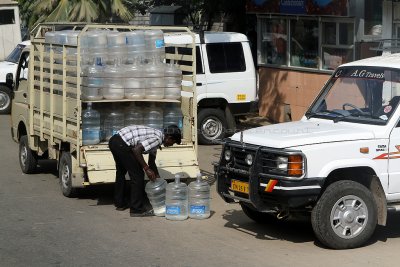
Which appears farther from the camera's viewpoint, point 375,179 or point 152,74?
point 152,74

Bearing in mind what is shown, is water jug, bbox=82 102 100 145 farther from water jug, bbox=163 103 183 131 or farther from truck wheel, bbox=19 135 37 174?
truck wheel, bbox=19 135 37 174

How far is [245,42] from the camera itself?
18516 millimetres

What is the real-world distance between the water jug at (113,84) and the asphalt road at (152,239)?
1.60 metres

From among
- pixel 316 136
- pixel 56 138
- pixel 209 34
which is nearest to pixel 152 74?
pixel 56 138

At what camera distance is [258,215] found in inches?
422

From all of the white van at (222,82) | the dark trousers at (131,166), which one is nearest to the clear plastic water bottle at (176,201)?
the dark trousers at (131,166)

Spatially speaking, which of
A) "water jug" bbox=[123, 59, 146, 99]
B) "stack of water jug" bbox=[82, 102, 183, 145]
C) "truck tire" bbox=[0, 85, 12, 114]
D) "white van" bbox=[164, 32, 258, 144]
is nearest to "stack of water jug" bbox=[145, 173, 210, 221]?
"stack of water jug" bbox=[82, 102, 183, 145]

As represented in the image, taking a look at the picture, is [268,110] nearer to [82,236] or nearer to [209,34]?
[209,34]

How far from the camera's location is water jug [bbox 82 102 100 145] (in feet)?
39.7

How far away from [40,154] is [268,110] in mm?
8879

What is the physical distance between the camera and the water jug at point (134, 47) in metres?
12.5

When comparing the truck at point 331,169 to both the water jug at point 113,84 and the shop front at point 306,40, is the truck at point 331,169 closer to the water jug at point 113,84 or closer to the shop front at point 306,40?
the water jug at point 113,84

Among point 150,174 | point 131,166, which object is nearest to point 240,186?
point 150,174

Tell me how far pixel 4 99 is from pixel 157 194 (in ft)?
47.9
